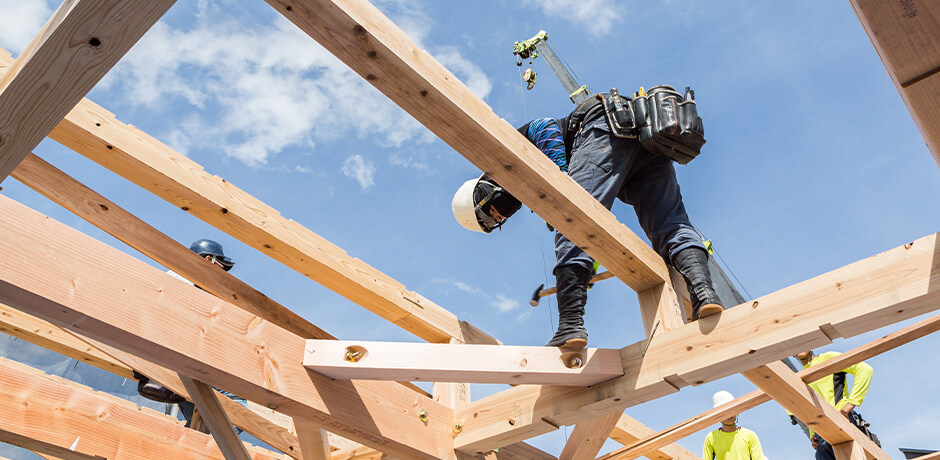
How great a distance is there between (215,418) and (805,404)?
300 cm

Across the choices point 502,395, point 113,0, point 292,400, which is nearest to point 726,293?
point 502,395

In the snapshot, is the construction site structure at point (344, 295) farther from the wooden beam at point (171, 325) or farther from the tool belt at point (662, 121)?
the tool belt at point (662, 121)

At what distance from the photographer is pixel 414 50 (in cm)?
210

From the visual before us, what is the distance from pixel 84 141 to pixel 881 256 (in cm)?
315

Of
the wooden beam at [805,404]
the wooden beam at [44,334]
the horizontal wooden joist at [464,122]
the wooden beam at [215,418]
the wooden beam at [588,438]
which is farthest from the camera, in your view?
the wooden beam at [44,334]

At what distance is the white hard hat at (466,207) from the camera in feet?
11.7

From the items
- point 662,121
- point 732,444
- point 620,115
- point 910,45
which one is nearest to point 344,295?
point 620,115

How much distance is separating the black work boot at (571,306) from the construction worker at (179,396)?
1.77m

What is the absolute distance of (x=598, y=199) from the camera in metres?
3.03

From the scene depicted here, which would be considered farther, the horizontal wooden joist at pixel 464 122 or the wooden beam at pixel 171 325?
the wooden beam at pixel 171 325

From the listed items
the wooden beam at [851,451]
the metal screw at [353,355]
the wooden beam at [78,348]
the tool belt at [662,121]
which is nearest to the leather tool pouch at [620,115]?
the tool belt at [662,121]

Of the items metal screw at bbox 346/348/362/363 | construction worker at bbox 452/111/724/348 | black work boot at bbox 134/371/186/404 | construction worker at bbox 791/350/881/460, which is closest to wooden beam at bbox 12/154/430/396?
metal screw at bbox 346/348/362/363

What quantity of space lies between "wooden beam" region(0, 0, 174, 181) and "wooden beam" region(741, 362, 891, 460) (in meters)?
2.72

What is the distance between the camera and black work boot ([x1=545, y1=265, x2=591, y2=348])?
2.77 meters
